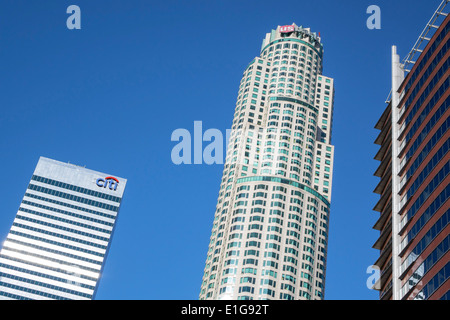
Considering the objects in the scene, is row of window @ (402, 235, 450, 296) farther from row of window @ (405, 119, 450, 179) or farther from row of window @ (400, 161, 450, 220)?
row of window @ (405, 119, 450, 179)

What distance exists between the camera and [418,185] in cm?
7875

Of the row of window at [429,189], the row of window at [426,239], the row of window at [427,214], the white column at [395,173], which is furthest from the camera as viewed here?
the white column at [395,173]

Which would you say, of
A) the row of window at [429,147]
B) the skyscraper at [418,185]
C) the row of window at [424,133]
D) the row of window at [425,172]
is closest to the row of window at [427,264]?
the skyscraper at [418,185]

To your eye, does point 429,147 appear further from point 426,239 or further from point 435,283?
point 435,283

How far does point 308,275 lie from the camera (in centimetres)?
19000

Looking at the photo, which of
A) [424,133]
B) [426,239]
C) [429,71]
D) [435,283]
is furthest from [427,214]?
[429,71]

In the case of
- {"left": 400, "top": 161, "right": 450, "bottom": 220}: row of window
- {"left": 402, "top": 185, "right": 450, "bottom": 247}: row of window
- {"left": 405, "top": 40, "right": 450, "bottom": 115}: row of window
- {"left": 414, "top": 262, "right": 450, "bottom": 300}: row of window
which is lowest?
{"left": 414, "top": 262, "right": 450, "bottom": 300}: row of window

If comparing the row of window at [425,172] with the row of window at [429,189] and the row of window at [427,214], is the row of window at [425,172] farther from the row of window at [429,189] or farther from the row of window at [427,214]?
the row of window at [427,214]

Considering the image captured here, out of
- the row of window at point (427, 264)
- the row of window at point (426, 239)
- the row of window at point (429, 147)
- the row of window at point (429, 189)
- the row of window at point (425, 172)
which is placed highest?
the row of window at point (429, 147)

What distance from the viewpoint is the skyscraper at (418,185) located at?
6856 centimetres

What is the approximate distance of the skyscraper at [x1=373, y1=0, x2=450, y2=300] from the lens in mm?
68562

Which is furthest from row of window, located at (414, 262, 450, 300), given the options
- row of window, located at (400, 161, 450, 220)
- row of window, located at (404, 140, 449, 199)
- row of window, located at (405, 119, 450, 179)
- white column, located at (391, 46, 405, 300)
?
row of window, located at (405, 119, 450, 179)

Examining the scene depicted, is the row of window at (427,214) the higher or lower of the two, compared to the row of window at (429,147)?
lower
